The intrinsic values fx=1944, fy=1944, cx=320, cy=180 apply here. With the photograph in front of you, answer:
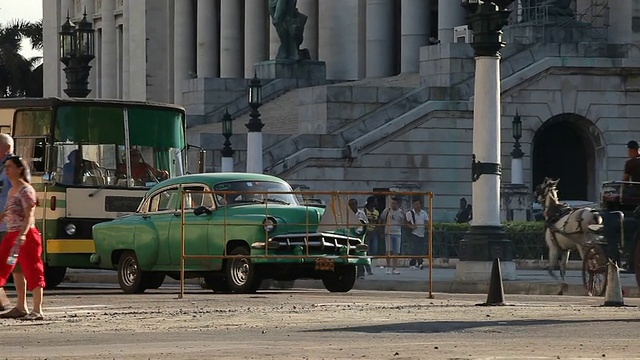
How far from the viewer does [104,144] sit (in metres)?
30.5

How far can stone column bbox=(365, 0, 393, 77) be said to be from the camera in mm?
68250

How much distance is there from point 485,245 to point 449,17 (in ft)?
104

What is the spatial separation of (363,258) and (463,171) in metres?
24.8

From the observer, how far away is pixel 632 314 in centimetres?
2144

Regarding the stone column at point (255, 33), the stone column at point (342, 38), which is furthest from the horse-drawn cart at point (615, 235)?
the stone column at point (255, 33)

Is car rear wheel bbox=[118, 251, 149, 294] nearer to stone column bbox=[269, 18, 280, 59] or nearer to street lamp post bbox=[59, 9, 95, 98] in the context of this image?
street lamp post bbox=[59, 9, 95, 98]

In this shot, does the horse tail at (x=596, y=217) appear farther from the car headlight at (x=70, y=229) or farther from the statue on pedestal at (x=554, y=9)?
the statue on pedestal at (x=554, y=9)

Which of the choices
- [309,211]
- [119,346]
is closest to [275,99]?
[309,211]

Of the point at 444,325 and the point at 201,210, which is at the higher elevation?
the point at 201,210

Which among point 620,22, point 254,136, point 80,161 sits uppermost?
point 620,22

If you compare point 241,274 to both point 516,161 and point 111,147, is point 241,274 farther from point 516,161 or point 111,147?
point 516,161

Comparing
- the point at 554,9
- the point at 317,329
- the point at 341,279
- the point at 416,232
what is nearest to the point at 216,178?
the point at 341,279

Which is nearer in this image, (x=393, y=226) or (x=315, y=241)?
(x=315, y=241)

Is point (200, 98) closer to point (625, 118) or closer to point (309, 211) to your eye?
point (625, 118)
